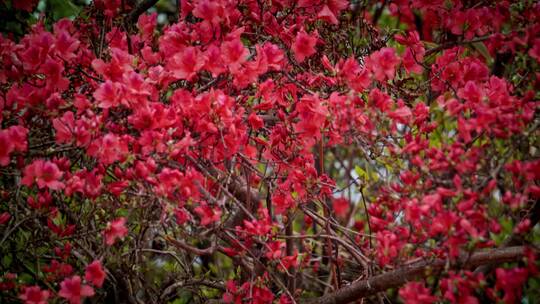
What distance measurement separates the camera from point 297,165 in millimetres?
2617

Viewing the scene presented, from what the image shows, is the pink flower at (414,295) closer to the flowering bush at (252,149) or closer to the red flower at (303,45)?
the flowering bush at (252,149)

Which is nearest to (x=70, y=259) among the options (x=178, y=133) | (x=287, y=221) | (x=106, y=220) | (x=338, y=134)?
(x=106, y=220)

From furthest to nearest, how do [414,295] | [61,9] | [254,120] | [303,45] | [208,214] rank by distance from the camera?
[61,9]
[303,45]
[254,120]
[208,214]
[414,295]

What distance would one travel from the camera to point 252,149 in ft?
8.46

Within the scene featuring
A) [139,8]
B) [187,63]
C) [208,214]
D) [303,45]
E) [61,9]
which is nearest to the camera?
[208,214]

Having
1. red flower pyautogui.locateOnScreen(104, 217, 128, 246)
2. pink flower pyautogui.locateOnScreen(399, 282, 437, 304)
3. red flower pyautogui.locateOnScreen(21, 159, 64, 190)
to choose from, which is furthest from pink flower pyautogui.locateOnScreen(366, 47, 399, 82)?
red flower pyautogui.locateOnScreen(21, 159, 64, 190)

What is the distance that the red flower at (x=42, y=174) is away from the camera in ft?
7.04

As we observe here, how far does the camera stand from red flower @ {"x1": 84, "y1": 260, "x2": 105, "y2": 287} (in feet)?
7.07

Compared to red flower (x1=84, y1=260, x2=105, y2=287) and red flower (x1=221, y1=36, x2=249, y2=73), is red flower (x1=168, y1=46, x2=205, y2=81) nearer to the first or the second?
red flower (x1=221, y1=36, x2=249, y2=73)

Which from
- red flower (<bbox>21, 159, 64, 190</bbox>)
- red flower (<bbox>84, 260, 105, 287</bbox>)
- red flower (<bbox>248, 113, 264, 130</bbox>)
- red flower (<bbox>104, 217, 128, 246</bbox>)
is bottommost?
red flower (<bbox>84, 260, 105, 287</bbox>)

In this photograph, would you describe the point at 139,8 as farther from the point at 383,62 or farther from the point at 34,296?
the point at 34,296

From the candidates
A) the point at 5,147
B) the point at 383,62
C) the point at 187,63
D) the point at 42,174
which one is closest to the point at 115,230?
the point at 42,174

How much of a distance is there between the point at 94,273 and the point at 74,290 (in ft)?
0.29

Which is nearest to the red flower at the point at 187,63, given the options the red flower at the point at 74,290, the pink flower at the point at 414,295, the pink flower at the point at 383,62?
the pink flower at the point at 383,62
